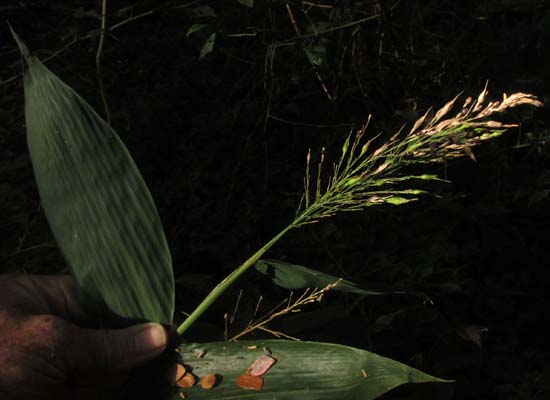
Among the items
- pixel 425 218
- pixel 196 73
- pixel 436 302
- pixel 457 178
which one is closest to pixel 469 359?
pixel 436 302

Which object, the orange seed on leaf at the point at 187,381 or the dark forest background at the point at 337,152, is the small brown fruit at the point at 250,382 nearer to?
the orange seed on leaf at the point at 187,381

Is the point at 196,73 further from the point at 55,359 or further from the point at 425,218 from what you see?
the point at 55,359

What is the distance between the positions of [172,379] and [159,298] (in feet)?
0.27

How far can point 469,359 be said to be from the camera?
1301 millimetres

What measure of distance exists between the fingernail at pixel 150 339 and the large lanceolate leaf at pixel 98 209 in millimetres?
20

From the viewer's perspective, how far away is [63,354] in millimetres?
774

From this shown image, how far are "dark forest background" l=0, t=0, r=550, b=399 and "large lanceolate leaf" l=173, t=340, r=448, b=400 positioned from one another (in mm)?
455

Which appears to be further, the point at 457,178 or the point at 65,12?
the point at 65,12

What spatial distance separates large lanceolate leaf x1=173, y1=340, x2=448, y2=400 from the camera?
2.07 feet

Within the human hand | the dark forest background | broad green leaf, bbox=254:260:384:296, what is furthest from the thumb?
the dark forest background

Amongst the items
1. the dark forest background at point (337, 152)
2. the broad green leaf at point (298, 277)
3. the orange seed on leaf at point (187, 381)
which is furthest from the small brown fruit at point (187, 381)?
the dark forest background at point (337, 152)

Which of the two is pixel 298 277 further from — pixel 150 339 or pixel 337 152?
pixel 337 152

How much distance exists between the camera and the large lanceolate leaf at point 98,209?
713mm

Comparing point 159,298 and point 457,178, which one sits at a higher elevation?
point 159,298
